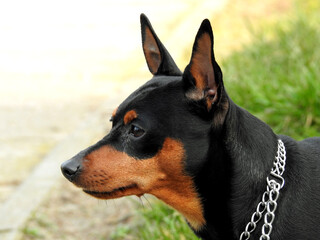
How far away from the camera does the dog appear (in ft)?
9.76

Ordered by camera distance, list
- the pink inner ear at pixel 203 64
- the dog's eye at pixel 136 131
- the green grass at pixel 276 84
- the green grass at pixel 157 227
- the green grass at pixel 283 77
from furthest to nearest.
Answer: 1. the green grass at pixel 283 77
2. the green grass at pixel 276 84
3. the green grass at pixel 157 227
4. the dog's eye at pixel 136 131
5. the pink inner ear at pixel 203 64

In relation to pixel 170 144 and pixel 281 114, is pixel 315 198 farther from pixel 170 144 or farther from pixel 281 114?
pixel 281 114

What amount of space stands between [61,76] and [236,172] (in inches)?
231

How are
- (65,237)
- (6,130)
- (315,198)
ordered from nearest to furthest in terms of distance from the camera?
(315,198), (65,237), (6,130)

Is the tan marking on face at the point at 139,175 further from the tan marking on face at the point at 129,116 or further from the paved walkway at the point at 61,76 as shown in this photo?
the paved walkway at the point at 61,76

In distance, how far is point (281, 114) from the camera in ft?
16.9

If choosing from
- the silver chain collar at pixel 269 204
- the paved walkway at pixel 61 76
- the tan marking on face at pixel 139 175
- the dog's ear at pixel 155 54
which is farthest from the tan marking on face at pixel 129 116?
the paved walkway at pixel 61 76

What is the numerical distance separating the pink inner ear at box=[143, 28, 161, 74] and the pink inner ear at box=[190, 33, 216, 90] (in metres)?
0.53

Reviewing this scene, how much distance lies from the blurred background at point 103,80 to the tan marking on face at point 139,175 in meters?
0.88

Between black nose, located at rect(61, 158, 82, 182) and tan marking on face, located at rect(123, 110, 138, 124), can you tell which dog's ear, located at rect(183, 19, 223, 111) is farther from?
black nose, located at rect(61, 158, 82, 182)

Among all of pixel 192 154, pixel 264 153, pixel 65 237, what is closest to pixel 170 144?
pixel 192 154

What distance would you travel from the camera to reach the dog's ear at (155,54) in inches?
133

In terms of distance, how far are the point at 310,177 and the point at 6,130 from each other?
4.56m

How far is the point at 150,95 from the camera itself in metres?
3.13
